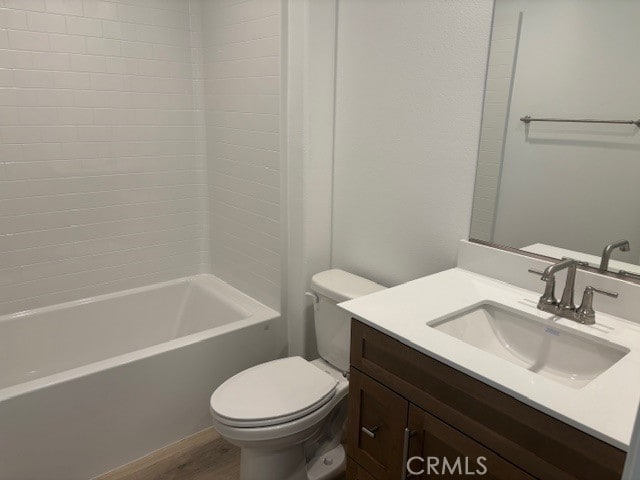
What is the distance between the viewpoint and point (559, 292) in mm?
1461

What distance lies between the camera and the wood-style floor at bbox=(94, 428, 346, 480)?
1.96 m

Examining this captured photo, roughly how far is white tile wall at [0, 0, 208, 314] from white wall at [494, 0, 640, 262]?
3.66 ft

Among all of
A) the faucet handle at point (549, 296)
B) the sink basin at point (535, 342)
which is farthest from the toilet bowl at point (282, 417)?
the faucet handle at point (549, 296)

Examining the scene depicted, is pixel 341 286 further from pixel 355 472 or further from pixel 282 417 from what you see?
pixel 355 472

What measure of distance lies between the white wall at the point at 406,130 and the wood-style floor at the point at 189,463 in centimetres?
100

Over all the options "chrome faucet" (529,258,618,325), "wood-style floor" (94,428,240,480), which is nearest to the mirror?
"chrome faucet" (529,258,618,325)

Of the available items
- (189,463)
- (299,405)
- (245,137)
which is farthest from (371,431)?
(245,137)

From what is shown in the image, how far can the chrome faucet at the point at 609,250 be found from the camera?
1.34 m

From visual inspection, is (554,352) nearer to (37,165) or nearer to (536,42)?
(536,42)

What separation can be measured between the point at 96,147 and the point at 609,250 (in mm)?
2275

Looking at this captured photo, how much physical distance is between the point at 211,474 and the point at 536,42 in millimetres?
2018

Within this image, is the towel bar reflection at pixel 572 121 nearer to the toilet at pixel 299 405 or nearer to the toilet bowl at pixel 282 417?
the toilet at pixel 299 405

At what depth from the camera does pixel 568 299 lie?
1.33 meters

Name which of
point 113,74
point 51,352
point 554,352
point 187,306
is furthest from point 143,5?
point 554,352
